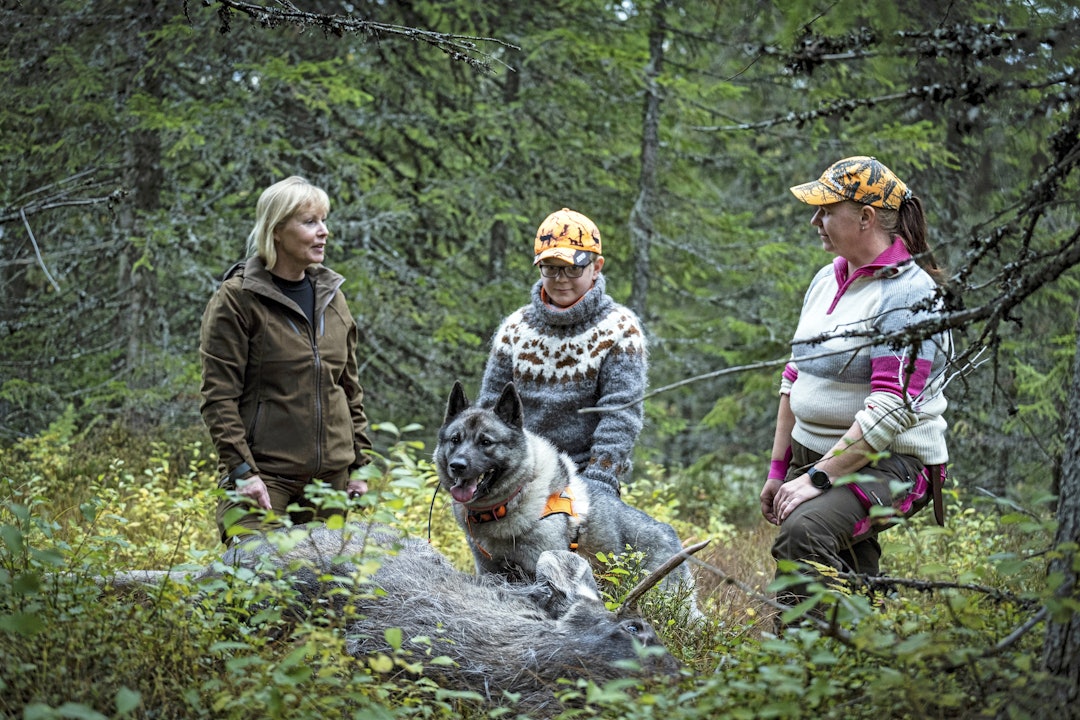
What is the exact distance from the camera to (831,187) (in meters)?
4.04

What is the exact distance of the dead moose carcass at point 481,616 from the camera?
128 inches

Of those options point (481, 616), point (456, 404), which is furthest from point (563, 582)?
point (456, 404)

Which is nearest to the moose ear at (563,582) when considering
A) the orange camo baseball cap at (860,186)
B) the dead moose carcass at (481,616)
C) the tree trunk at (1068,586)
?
the dead moose carcass at (481,616)

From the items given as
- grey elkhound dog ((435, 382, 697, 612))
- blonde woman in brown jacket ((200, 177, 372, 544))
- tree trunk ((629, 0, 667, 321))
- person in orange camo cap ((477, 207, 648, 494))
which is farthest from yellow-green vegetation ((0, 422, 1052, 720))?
tree trunk ((629, 0, 667, 321))

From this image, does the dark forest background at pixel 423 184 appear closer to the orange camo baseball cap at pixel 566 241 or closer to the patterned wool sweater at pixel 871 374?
the orange camo baseball cap at pixel 566 241

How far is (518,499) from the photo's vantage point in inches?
184

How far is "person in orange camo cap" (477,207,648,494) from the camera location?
4859mm

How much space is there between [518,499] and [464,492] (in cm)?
32

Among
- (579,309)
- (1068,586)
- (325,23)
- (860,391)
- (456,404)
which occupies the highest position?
(325,23)

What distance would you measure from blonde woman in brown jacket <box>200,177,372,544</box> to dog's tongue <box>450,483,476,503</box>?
2.39ft

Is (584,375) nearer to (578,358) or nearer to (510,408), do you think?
(578,358)

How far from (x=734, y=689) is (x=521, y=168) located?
32.3 ft

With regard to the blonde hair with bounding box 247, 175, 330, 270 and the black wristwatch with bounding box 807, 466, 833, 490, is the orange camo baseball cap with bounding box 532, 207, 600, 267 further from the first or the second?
the black wristwatch with bounding box 807, 466, 833, 490

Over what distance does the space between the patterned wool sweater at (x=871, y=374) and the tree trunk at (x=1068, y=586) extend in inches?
32.8
